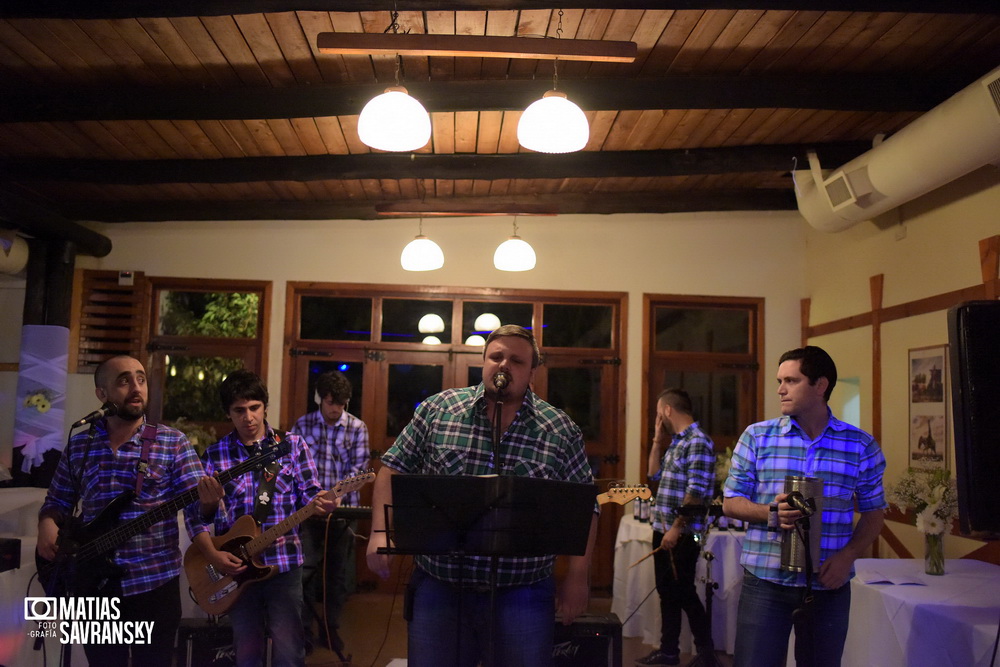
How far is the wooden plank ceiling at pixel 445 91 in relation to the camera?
431cm

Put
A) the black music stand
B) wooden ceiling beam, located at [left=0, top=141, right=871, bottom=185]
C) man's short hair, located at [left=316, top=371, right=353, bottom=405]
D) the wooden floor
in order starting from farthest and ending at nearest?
wooden ceiling beam, located at [left=0, top=141, right=871, bottom=185], man's short hair, located at [left=316, top=371, right=353, bottom=405], the wooden floor, the black music stand

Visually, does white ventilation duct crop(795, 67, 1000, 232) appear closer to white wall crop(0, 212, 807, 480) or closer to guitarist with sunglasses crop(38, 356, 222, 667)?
white wall crop(0, 212, 807, 480)

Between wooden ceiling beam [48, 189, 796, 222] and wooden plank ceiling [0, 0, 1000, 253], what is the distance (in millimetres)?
236

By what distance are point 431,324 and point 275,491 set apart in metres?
4.06

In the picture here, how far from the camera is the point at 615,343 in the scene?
8.05m

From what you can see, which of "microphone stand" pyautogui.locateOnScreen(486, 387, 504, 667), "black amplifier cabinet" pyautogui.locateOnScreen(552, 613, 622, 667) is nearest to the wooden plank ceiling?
"microphone stand" pyautogui.locateOnScreen(486, 387, 504, 667)

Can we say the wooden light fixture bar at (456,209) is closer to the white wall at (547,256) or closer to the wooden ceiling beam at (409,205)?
the wooden ceiling beam at (409,205)

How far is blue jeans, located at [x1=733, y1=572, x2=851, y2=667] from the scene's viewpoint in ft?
10.3

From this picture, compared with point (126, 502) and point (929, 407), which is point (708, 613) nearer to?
point (929, 407)

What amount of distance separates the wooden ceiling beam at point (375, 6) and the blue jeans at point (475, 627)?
2.72 m

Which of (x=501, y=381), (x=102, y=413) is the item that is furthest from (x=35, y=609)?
(x=501, y=381)

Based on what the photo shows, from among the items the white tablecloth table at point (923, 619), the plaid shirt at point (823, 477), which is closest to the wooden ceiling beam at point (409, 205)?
the white tablecloth table at point (923, 619)

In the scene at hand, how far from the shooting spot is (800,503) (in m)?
2.94

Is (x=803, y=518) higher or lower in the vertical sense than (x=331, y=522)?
higher
